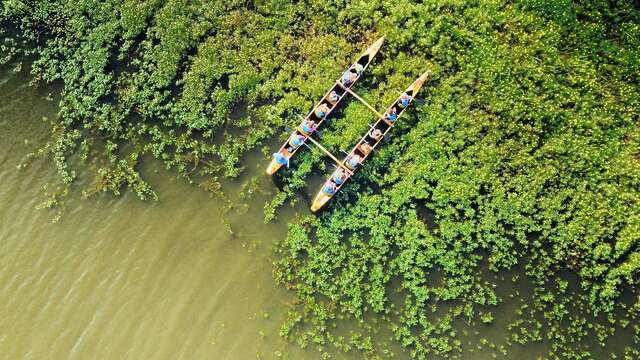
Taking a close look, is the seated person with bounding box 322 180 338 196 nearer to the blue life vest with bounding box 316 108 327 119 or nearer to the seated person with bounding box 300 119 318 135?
the seated person with bounding box 300 119 318 135

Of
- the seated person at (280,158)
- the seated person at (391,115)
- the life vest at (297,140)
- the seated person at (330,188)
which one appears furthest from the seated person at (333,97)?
the seated person at (330,188)

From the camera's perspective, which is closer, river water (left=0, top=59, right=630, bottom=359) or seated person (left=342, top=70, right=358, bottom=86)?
seated person (left=342, top=70, right=358, bottom=86)

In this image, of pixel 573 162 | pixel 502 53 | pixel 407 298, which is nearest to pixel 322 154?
pixel 407 298

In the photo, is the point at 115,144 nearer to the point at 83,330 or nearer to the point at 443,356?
the point at 83,330

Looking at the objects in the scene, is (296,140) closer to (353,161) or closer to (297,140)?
(297,140)

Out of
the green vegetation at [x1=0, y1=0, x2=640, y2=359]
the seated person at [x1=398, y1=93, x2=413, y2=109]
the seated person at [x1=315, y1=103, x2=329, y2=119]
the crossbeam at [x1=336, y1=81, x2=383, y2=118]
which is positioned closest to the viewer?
the green vegetation at [x1=0, y1=0, x2=640, y2=359]

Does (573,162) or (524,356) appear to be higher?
(573,162)

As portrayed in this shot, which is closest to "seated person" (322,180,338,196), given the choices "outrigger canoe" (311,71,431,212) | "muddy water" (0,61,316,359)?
"outrigger canoe" (311,71,431,212)

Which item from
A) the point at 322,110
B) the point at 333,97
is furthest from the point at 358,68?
the point at 322,110
